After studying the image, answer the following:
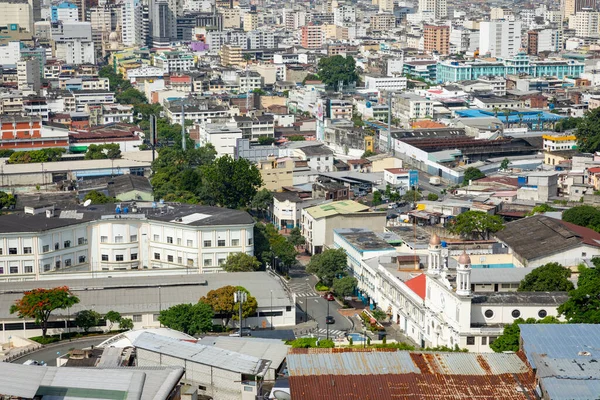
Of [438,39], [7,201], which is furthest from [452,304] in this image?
[438,39]

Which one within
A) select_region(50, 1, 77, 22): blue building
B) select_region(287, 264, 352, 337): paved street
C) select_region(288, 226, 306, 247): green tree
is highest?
select_region(50, 1, 77, 22): blue building

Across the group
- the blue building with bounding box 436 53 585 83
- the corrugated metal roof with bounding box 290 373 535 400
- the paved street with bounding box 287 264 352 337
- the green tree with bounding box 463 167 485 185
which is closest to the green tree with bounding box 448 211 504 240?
the paved street with bounding box 287 264 352 337

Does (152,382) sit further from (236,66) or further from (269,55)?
(269,55)

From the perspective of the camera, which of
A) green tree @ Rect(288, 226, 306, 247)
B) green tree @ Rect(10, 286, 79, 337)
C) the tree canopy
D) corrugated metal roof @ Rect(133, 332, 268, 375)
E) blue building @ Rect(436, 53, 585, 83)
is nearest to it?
corrugated metal roof @ Rect(133, 332, 268, 375)

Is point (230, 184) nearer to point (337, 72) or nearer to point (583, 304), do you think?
point (583, 304)

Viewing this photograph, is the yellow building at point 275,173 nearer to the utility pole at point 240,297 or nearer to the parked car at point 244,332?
the parked car at point 244,332

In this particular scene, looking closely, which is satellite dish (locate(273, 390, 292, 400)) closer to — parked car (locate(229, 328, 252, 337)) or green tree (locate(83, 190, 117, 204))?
parked car (locate(229, 328, 252, 337))

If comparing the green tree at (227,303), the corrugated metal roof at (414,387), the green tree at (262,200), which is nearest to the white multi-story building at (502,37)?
the green tree at (262,200)
